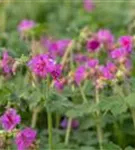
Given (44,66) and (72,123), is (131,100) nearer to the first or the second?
(44,66)

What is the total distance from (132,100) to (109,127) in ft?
1.88

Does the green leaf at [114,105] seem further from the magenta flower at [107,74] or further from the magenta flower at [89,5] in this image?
the magenta flower at [89,5]

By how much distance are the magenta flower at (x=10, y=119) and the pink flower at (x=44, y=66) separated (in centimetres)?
15

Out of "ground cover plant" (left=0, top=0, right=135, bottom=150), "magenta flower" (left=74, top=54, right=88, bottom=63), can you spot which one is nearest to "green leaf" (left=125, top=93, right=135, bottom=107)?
"ground cover plant" (left=0, top=0, right=135, bottom=150)

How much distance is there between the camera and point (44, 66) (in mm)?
1850

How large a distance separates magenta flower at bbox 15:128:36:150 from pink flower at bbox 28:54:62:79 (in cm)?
19

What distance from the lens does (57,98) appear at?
1924 millimetres

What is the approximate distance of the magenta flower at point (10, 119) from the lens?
180cm

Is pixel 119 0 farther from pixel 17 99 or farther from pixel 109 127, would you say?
pixel 17 99

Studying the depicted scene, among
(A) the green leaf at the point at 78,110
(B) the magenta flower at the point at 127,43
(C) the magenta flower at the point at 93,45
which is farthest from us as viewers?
(C) the magenta flower at the point at 93,45

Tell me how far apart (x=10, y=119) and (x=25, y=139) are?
0.09m

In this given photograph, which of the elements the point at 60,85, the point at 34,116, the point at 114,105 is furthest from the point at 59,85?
the point at 114,105

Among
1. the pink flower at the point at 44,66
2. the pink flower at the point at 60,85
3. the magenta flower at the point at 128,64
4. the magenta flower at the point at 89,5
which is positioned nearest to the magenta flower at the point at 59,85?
the pink flower at the point at 60,85

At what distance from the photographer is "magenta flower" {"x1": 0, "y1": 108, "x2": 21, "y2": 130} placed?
180cm
